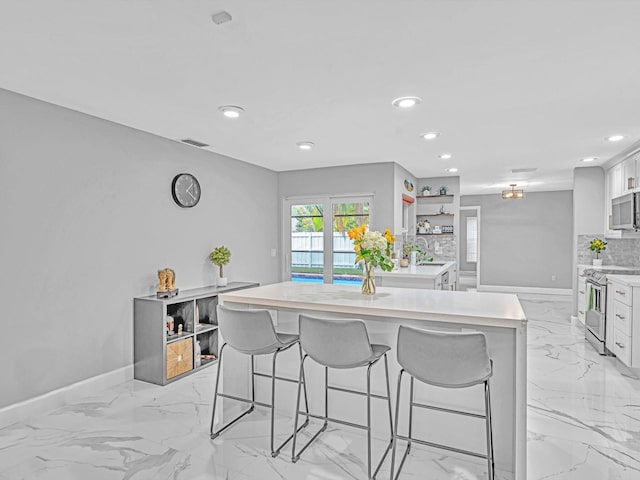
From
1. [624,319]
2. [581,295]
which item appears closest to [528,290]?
[581,295]

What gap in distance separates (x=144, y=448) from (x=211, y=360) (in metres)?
1.73

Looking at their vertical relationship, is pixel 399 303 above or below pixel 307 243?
below

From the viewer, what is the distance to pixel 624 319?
4.04 m

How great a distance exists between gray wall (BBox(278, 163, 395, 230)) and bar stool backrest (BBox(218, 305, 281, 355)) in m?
3.40

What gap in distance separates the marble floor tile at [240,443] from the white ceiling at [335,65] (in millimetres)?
2344

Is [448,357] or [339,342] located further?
[339,342]

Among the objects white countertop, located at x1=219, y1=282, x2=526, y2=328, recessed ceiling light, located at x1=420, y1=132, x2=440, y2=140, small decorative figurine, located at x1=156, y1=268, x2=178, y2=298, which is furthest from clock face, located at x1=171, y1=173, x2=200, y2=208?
recessed ceiling light, located at x1=420, y1=132, x2=440, y2=140

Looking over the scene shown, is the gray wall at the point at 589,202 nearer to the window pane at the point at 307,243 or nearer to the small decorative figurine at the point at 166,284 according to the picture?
the window pane at the point at 307,243

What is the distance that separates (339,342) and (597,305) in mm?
4039

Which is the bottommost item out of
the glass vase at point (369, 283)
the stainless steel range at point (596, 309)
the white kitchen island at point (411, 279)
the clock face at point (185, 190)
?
the stainless steel range at point (596, 309)

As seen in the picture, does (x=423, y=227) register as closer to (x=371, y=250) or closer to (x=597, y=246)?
(x=597, y=246)

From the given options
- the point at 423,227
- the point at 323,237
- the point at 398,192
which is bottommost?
the point at 323,237

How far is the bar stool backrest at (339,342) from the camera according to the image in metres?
2.25

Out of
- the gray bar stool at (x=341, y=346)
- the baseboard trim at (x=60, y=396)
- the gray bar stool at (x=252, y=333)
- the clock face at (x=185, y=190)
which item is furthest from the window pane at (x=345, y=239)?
the gray bar stool at (x=341, y=346)
